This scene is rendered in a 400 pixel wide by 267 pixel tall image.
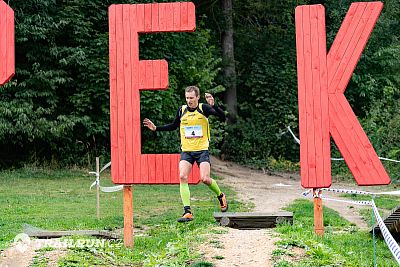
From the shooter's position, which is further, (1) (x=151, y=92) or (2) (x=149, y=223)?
(1) (x=151, y=92)

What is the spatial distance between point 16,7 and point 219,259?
1700 cm

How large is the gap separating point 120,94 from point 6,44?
168 centimetres

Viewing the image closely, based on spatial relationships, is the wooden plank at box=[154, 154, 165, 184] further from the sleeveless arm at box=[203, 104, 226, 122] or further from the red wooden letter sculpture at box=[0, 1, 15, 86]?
the red wooden letter sculpture at box=[0, 1, 15, 86]

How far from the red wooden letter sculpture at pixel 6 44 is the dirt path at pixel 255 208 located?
11.6 ft

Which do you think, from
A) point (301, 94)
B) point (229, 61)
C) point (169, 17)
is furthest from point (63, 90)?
point (301, 94)

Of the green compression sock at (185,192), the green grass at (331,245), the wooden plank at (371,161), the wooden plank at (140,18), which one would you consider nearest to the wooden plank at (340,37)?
the wooden plank at (371,161)

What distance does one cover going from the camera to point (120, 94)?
10133 millimetres

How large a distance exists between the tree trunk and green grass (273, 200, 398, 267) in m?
16.2

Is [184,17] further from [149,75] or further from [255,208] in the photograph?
[255,208]

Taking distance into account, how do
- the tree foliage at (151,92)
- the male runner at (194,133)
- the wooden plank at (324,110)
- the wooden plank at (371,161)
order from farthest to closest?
the tree foliage at (151,92)
the male runner at (194,133)
the wooden plank at (324,110)
the wooden plank at (371,161)

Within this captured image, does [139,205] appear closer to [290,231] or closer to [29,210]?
[29,210]

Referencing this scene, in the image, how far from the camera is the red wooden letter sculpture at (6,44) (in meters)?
9.73

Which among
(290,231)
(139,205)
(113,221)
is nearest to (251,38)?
(139,205)

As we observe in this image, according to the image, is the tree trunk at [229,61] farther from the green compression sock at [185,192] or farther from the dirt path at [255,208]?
the green compression sock at [185,192]
